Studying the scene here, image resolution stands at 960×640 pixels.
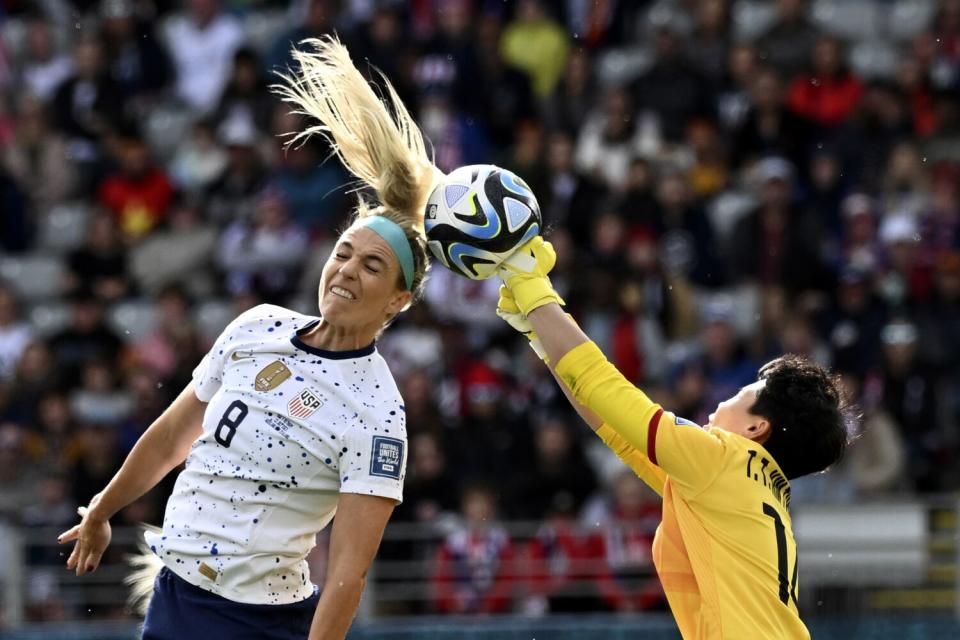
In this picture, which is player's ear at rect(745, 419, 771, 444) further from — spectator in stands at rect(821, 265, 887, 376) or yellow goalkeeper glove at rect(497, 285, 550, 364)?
spectator in stands at rect(821, 265, 887, 376)

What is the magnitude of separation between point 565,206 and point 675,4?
102 inches

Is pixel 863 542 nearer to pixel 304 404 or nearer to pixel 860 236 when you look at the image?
pixel 860 236

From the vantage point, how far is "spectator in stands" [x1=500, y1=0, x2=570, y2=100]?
13031mm

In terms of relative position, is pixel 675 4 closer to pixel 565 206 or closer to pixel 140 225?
pixel 565 206

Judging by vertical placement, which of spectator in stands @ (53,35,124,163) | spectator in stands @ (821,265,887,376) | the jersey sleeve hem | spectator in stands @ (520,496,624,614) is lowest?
spectator in stands @ (520,496,624,614)

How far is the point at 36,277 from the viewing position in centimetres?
1320

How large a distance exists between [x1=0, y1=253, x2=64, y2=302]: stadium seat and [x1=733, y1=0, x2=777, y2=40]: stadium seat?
5.41m

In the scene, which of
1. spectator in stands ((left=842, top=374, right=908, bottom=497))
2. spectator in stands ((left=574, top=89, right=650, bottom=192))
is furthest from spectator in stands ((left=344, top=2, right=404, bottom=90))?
spectator in stands ((left=842, top=374, right=908, bottom=497))

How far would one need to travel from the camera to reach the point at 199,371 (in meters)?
5.21

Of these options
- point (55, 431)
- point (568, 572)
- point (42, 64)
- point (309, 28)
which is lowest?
point (568, 572)

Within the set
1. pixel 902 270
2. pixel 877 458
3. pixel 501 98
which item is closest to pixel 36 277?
pixel 501 98

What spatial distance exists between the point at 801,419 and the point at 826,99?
25.0ft

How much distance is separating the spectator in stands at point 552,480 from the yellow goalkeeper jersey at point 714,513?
535cm

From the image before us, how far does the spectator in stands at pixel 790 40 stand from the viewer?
1251cm
